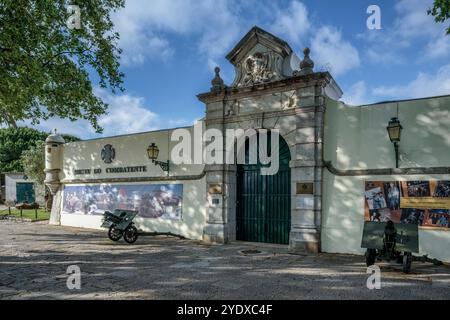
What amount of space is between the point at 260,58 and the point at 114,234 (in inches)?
283

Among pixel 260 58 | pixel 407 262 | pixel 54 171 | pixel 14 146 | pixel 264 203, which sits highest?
pixel 260 58

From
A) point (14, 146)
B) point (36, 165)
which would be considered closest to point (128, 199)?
point (36, 165)

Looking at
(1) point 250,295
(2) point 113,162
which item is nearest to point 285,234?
(1) point 250,295

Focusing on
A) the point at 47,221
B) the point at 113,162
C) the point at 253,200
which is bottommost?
the point at 47,221

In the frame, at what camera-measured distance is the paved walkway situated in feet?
17.3

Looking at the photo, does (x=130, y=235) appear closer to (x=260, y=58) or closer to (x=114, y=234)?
(x=114, y=234)

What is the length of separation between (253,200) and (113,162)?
6.64 m

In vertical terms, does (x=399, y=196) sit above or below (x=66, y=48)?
below

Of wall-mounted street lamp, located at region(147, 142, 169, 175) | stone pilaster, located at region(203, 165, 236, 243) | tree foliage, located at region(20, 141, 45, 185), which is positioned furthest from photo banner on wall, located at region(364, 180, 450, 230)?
tree foliage, located at region(20, 141, 45, 185)

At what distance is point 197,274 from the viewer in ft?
21.3

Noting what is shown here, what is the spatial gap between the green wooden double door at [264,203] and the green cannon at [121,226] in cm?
333
